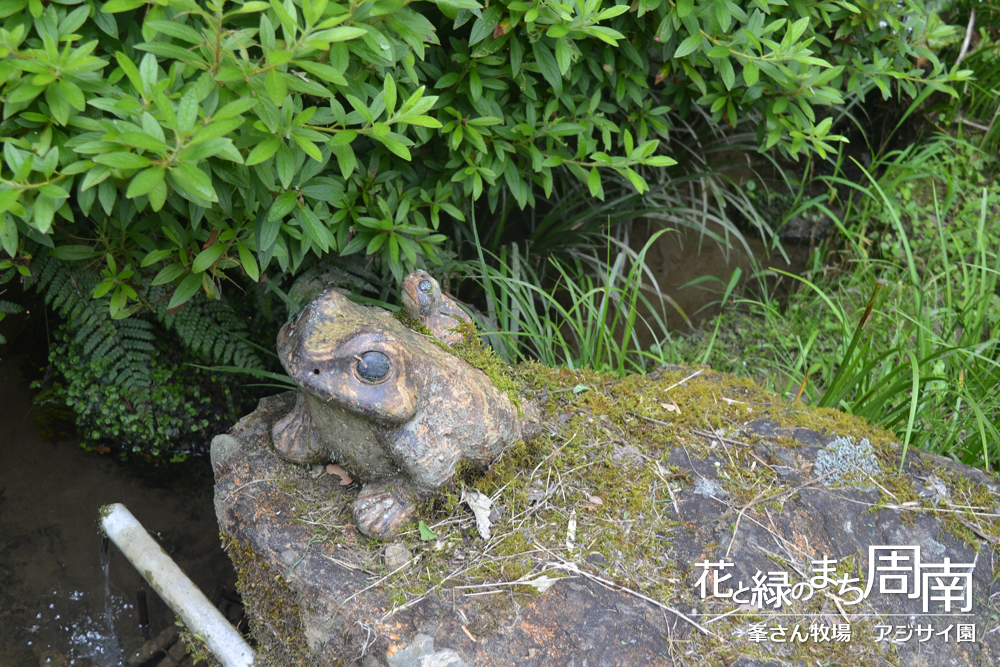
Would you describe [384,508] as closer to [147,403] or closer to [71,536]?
[147,403]

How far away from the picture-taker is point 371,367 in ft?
6.36

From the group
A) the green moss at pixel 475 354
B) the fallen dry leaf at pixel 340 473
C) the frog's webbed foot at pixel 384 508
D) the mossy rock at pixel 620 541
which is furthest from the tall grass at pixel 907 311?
the fallen dry leaf at pixel 340 473

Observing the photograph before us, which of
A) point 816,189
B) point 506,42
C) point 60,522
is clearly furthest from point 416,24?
point 816,189

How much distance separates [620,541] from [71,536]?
246 centimetres

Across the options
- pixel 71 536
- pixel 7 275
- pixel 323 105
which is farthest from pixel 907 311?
pixel 71 536

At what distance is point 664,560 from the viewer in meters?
2.20

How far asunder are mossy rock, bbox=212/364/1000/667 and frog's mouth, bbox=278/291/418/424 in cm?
45

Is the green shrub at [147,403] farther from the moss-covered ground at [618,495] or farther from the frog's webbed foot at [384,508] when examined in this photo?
the frog's webbed foot at [384,508]

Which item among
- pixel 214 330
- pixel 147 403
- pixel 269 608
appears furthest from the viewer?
pixel 147 403

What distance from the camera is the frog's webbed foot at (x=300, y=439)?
2312 millimetres

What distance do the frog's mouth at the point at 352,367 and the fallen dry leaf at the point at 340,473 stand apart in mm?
437

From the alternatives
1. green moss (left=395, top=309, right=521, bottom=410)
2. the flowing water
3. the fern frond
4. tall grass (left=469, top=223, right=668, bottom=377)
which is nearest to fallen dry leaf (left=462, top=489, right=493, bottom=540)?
green moss (left=395, top=309, right=521, bottom=410)

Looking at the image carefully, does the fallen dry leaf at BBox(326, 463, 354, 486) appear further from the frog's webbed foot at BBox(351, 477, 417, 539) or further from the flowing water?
the flowing water

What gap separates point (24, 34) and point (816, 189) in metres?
4.61
